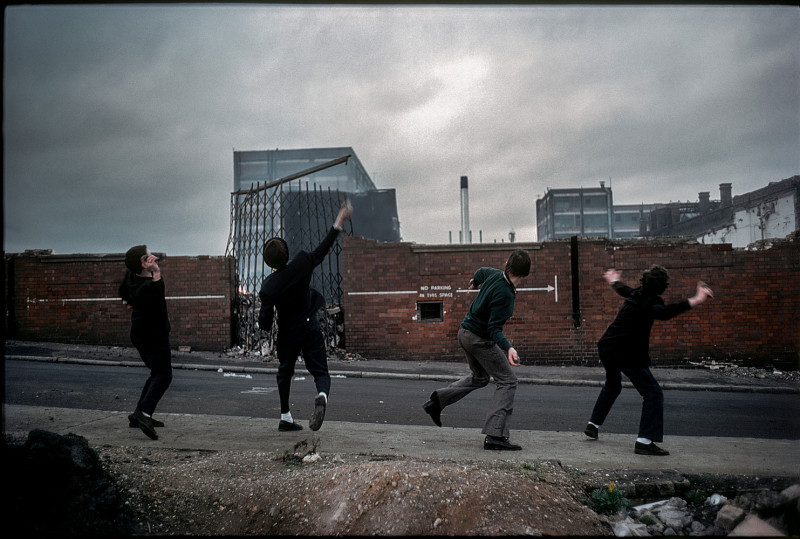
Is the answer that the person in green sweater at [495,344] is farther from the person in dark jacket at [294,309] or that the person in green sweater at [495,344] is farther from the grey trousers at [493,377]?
the person in dark jacket at [294,309]

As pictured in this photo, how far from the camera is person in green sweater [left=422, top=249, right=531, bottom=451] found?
506 cm

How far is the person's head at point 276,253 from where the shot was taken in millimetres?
5535

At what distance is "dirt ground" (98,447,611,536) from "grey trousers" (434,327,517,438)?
0.83 meters

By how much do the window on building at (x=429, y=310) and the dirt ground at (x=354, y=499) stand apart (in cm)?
932

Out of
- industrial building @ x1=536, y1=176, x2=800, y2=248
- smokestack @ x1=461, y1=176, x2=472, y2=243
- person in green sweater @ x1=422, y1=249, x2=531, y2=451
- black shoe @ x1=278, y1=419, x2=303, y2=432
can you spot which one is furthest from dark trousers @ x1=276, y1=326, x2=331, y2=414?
smokestack @ x1=461, y1=176, x2=472, y2=243

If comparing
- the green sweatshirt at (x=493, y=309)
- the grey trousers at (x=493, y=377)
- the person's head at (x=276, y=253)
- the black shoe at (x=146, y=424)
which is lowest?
the black shoe at (x=146, y=424)

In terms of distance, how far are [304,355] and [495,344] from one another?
6.19ft

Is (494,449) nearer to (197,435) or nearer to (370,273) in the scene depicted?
(197,435)

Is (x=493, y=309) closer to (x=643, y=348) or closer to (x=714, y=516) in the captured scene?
(x=643, y=348)

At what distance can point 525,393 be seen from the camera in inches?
368

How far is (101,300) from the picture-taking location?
46.4 feet

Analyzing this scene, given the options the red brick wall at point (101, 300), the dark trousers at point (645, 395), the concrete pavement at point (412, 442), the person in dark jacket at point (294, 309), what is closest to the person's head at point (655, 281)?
the dark trousers at point (645, 395)

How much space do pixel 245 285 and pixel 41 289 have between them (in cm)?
521

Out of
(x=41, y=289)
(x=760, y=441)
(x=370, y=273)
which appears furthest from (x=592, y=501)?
(x=41, y=289)
